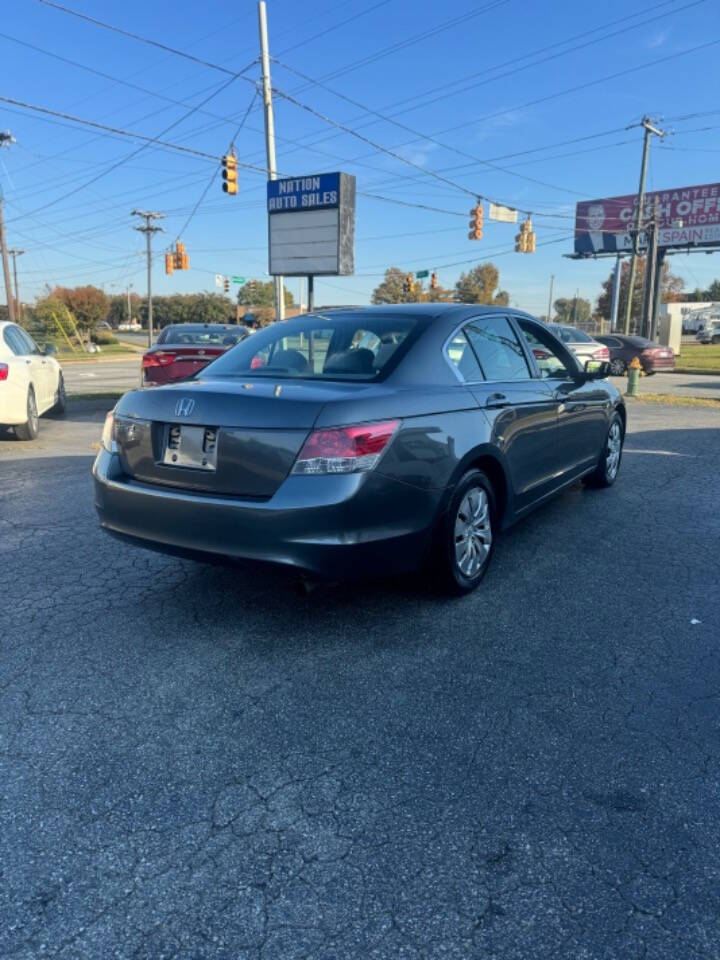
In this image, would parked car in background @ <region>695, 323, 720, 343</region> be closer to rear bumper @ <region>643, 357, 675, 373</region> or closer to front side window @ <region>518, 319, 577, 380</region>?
rear bumper @ <region>643, 357, 675, 373</region>

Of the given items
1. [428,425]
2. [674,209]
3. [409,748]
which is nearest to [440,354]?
[428,425]

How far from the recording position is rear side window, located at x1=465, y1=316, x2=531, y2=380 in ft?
14.3

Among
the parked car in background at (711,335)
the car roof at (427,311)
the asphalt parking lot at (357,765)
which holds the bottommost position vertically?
the asphalt parking lot at (357,765)

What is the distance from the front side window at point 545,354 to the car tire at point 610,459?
3.79 ft

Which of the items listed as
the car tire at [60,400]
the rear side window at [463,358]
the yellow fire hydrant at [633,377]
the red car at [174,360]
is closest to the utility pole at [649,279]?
the yellow fire hydrant at [633,377]

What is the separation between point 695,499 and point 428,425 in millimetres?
3975

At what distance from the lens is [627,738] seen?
2703mm

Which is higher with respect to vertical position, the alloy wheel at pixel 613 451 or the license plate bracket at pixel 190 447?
the license plate bracket at pixel 190 447

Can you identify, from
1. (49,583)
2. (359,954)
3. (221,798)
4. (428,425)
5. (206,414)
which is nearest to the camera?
(359,954)

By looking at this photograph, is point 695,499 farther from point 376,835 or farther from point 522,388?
point 376,835

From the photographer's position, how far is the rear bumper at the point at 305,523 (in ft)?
10.3

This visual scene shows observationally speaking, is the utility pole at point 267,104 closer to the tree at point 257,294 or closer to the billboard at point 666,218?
the billboard at point 666,218

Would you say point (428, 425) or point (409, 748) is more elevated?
point (428, 425)

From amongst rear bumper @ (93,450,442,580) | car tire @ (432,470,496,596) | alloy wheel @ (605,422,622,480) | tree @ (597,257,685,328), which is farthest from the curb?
tree @ (597,257,685,328)
